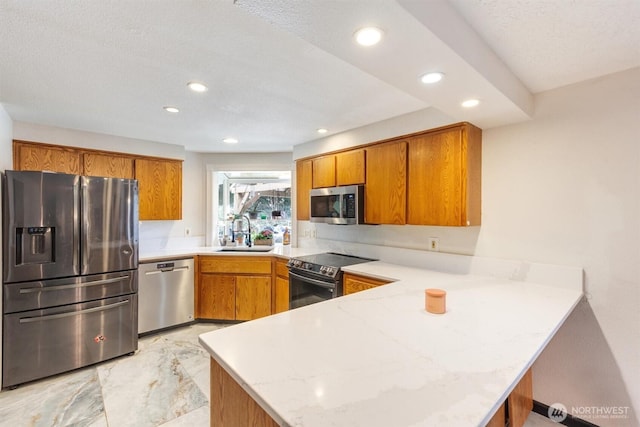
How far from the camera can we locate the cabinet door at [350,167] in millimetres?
2760

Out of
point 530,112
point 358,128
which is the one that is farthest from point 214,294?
point 530,112

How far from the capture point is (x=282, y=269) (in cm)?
321

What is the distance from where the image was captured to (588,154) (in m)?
1.79

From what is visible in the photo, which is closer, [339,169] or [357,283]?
[357,283]

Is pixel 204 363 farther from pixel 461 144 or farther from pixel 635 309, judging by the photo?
pixel 635 309

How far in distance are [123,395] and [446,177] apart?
9.42ft

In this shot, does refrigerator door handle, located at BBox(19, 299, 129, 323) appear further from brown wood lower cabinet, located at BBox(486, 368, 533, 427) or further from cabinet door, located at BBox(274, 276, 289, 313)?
brown wood lower cabinet, located at BBox(486, 368, 533, 427)

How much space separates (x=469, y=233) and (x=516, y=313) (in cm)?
101

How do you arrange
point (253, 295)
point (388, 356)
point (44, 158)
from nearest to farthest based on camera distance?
point (388, 356) < point (44, 158) < point (253, 295)

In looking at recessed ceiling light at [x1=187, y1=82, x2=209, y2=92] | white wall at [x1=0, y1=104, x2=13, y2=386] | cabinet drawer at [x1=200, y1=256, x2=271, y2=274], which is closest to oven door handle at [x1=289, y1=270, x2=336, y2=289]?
cabinet drawer at [x1=200, y1=256, x2=271, y2=274]

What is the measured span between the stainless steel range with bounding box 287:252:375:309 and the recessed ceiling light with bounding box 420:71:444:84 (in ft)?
5.27

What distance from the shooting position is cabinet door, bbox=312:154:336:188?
3047 millimetres

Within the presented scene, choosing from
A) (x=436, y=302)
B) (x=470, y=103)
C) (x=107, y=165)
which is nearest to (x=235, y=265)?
(x=107, y=165)

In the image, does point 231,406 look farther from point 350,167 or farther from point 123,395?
point 350,167
